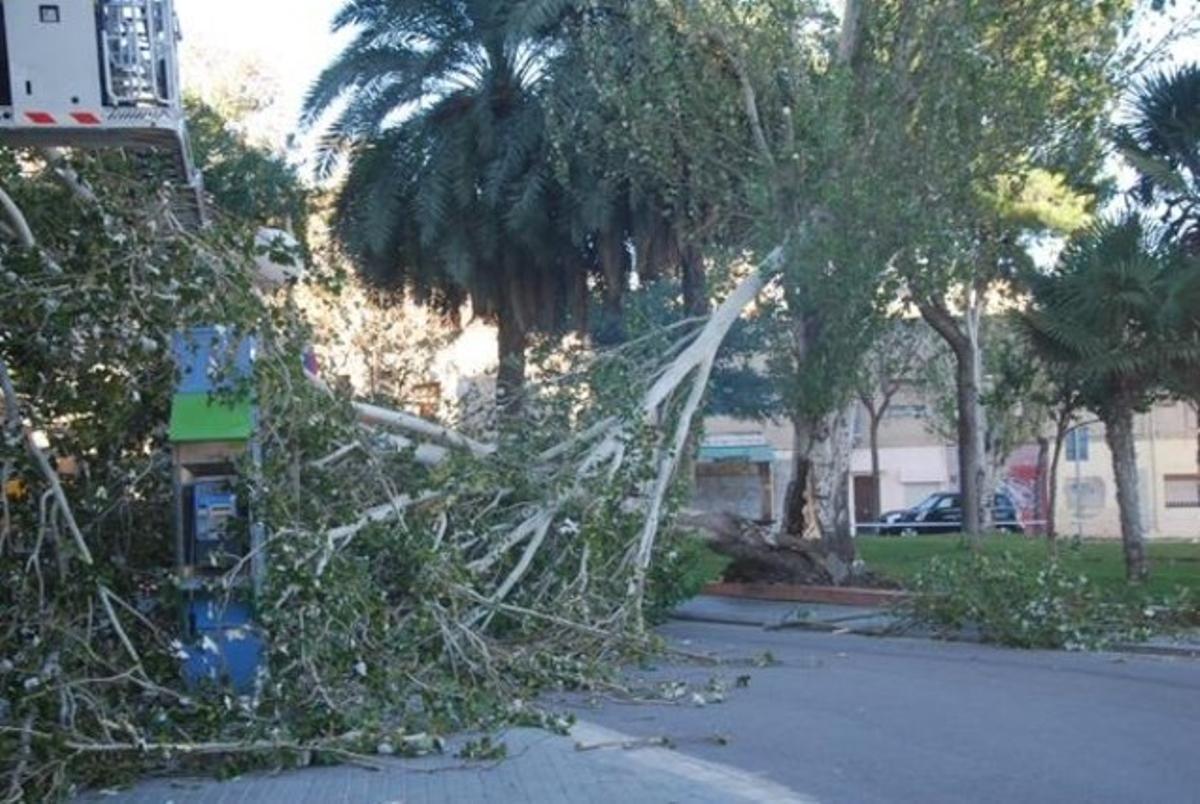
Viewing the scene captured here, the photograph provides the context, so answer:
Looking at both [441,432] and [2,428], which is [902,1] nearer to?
[441,432]

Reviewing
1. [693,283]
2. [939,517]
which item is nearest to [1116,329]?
[693,283]

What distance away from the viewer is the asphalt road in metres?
9.56

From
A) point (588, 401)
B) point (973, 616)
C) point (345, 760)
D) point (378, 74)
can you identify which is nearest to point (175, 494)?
point (345, 760)

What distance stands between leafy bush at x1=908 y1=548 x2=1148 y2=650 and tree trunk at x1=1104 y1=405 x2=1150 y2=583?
2.57 m

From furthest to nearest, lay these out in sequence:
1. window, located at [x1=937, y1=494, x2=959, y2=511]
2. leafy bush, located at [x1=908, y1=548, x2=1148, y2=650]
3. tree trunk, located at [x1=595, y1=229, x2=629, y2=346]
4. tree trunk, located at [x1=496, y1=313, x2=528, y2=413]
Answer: window, located at [x1=937, y1=494, x2=959, y2=511]
tree trunk, located at [x1=595, y1=229, x2=629, y2=346]
tree trunk, located at [x1=496, y1=313, x2=528, y2=413]
leafy bush, located at [x1=908, y1=548, x2=1148, y2=650]

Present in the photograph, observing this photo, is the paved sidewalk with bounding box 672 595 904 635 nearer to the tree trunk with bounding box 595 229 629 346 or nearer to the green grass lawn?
the green grass lawn

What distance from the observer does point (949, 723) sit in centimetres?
1183

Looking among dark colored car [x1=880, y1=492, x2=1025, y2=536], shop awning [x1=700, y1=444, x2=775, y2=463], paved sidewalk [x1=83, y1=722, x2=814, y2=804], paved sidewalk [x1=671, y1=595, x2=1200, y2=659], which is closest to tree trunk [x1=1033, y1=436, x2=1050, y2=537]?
dark colored car [x1=880, y1=492, x2=1025, y2=536]

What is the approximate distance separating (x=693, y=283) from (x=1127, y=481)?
8.11 meters

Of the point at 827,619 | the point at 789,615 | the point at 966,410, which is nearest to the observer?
the point at 827,619

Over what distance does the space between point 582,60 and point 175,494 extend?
47.4 ft

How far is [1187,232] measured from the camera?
20.4 m

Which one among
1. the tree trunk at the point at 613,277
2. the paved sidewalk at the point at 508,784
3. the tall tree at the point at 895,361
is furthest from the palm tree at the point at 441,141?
the paved sidewalk at the point at 508,784

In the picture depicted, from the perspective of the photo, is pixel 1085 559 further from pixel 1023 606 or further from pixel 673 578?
pixel 673 578
